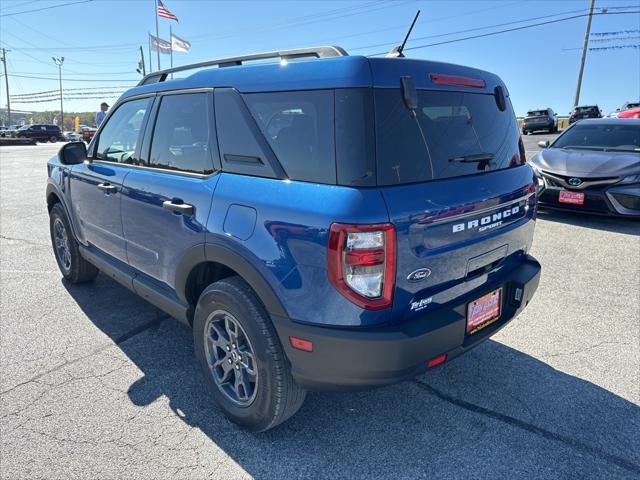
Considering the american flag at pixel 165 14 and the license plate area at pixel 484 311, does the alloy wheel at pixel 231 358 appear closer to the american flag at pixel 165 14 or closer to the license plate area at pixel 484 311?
the license plate area at pixel 484 311

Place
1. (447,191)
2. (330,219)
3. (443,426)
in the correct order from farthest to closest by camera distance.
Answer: (443,426)
(447,191)
(330,219)

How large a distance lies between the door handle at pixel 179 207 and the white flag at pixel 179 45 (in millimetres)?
31268

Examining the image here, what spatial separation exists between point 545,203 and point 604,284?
102 inches

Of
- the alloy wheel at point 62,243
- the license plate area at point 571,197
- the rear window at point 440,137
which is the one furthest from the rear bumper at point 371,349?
the license plate area at point 571,197

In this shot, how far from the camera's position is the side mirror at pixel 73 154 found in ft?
12.8

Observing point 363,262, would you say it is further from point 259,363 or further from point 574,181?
point 574,181

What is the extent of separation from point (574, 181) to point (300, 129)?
5707 mm

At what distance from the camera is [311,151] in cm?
204

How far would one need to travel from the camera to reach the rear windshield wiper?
7.50 feet

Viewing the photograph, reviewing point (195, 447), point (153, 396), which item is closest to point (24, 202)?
point (153, 396)

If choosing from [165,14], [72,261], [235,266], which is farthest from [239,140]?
[165,14]

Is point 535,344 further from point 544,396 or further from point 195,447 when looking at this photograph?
point 195,447

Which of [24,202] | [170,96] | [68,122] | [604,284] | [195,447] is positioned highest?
[68,122]

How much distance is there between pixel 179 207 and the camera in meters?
2.54
